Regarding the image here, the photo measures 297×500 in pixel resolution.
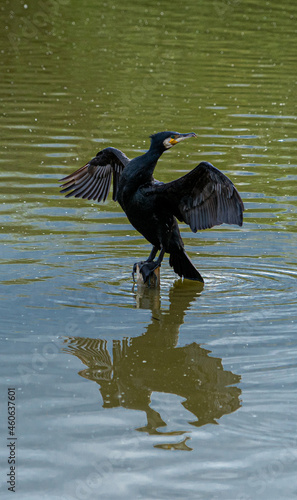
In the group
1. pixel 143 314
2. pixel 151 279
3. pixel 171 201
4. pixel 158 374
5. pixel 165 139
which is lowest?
pixel 158 374

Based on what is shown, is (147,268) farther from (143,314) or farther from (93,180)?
(93,180)

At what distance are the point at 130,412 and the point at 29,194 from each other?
537cm

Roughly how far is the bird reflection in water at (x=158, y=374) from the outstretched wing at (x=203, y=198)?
0.94 m

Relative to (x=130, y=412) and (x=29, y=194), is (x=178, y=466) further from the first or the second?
(x=29, y=194)

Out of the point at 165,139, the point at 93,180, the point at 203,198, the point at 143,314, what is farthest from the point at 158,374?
the point at 93,180

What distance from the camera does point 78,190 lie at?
8758 mm

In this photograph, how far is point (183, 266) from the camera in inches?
303

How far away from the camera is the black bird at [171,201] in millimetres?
7035

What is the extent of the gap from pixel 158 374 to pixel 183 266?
77.1 inches

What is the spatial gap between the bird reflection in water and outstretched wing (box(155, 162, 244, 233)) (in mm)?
942

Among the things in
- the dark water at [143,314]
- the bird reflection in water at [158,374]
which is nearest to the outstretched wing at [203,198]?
the dark water at [143,314]

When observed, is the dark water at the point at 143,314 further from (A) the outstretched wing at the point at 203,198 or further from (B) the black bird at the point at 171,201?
(A) the outstretched wing at the point at 203,198

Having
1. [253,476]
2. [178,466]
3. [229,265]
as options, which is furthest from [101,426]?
[229,265]

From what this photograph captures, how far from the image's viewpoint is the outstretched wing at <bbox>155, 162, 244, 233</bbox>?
22.8ft
